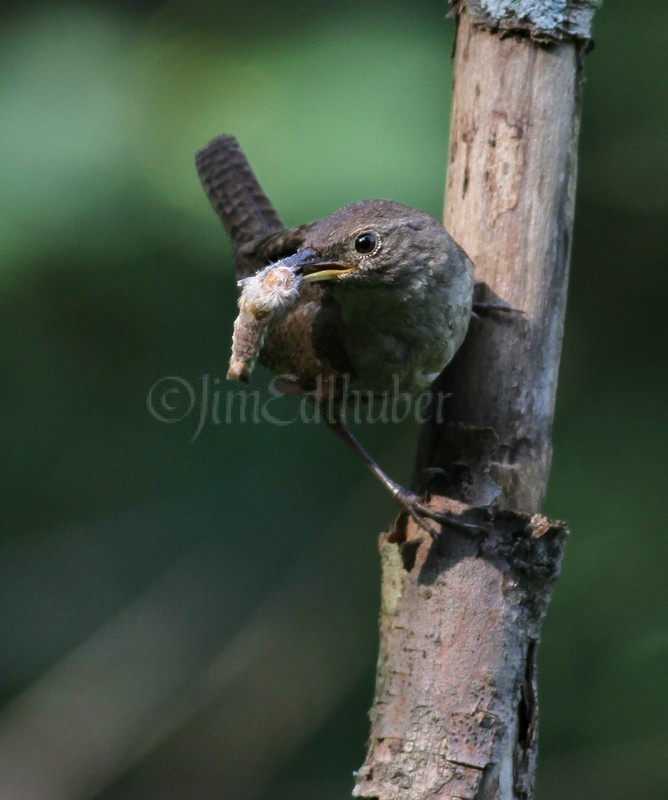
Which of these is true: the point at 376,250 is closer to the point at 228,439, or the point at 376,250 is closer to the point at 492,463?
the point at 492,463

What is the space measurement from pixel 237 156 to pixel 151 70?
53 cm

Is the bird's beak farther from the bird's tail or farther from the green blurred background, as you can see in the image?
the bird's tail

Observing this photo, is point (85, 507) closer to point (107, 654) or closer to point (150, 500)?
point (150, 500)

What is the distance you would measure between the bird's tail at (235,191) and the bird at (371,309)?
32 cm

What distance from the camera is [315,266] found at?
291 cm

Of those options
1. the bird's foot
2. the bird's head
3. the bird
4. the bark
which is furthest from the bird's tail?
the bird's foot

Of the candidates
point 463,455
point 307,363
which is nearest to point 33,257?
point 307,363

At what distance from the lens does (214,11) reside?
422 cm

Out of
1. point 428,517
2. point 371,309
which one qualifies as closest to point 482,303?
point 371,309

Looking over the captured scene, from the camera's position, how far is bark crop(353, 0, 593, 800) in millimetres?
2449

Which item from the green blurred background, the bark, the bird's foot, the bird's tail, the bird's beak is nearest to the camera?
the bark

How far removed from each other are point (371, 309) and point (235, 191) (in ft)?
3.15

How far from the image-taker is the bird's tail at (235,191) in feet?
12.1

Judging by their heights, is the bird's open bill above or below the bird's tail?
below
